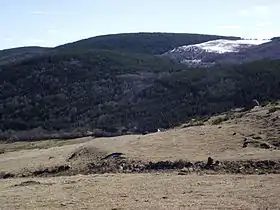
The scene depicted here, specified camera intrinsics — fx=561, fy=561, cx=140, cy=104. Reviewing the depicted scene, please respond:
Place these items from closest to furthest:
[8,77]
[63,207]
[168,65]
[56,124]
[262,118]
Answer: [63,207] → [262,118] → [56,124] → [8,77] → [168,65]

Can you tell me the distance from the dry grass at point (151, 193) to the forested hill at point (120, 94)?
3927cm

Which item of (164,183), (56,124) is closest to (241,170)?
(164,183)

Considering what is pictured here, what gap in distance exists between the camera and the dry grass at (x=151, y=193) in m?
17.3

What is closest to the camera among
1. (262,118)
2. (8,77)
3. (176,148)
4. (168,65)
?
(176,148)

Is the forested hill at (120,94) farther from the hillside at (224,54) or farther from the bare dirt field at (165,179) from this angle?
the bare dirt field at (165,179)

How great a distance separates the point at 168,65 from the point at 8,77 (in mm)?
36089

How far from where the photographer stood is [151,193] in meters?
19.6

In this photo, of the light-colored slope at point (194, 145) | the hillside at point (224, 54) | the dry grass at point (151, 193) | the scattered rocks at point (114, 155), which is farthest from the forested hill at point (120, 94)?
the dry grass at point (151, 193)

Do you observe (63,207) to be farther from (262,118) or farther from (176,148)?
(262,118)

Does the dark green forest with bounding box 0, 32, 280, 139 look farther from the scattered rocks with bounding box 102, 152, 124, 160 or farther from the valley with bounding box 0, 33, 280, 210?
the scattered rocks with bounding box 102, 152, 124, 160

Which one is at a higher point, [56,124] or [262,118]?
[262,118]

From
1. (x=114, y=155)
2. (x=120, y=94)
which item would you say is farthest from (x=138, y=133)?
(x=120, y=94)

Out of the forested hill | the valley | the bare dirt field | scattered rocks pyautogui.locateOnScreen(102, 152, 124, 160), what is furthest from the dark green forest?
scattered rocks pyautogui.locateOnScreen(102, 152, 124, 160)

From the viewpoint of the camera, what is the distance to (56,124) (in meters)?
75.9
